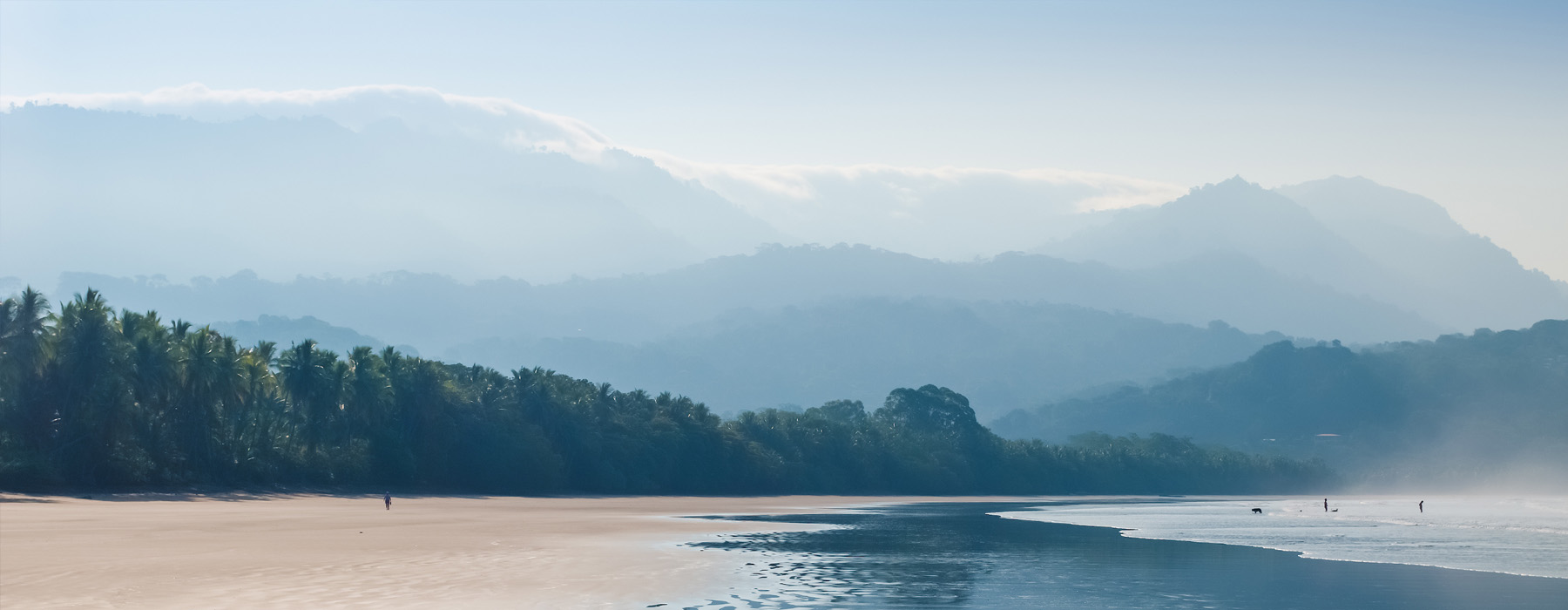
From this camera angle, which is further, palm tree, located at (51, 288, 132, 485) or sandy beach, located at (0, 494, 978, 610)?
palm tree, located at (51, 288, 132, 485)

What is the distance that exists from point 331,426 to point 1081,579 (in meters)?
78.0

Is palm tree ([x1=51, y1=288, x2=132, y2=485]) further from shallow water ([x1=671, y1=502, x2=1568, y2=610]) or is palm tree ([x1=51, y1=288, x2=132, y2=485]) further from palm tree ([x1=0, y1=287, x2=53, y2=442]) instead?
shallow water ([x1=671, y1=502, x2=1568, y2=610])

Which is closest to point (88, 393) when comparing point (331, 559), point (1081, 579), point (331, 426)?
point (331, 426)

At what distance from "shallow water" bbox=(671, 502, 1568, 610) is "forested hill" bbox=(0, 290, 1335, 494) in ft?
148

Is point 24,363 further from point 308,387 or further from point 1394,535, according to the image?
point 1394,535

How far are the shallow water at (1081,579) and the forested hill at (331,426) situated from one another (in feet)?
148

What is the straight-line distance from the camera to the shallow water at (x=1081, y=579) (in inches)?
1222

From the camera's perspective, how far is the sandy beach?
28.6 m

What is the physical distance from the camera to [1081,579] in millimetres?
37094

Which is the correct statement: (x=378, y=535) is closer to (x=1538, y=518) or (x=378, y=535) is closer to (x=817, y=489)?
(x=1538, y=518)

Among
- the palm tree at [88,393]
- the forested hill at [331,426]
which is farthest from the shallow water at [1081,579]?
the forested hill at [331,426]

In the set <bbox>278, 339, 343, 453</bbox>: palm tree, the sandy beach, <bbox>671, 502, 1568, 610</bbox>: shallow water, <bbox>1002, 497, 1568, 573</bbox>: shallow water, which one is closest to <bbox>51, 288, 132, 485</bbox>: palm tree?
the sandy beach

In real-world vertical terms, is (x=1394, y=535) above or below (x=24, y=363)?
below

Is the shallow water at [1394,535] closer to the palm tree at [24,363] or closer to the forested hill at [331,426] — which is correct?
the forested hill at [331,426]
